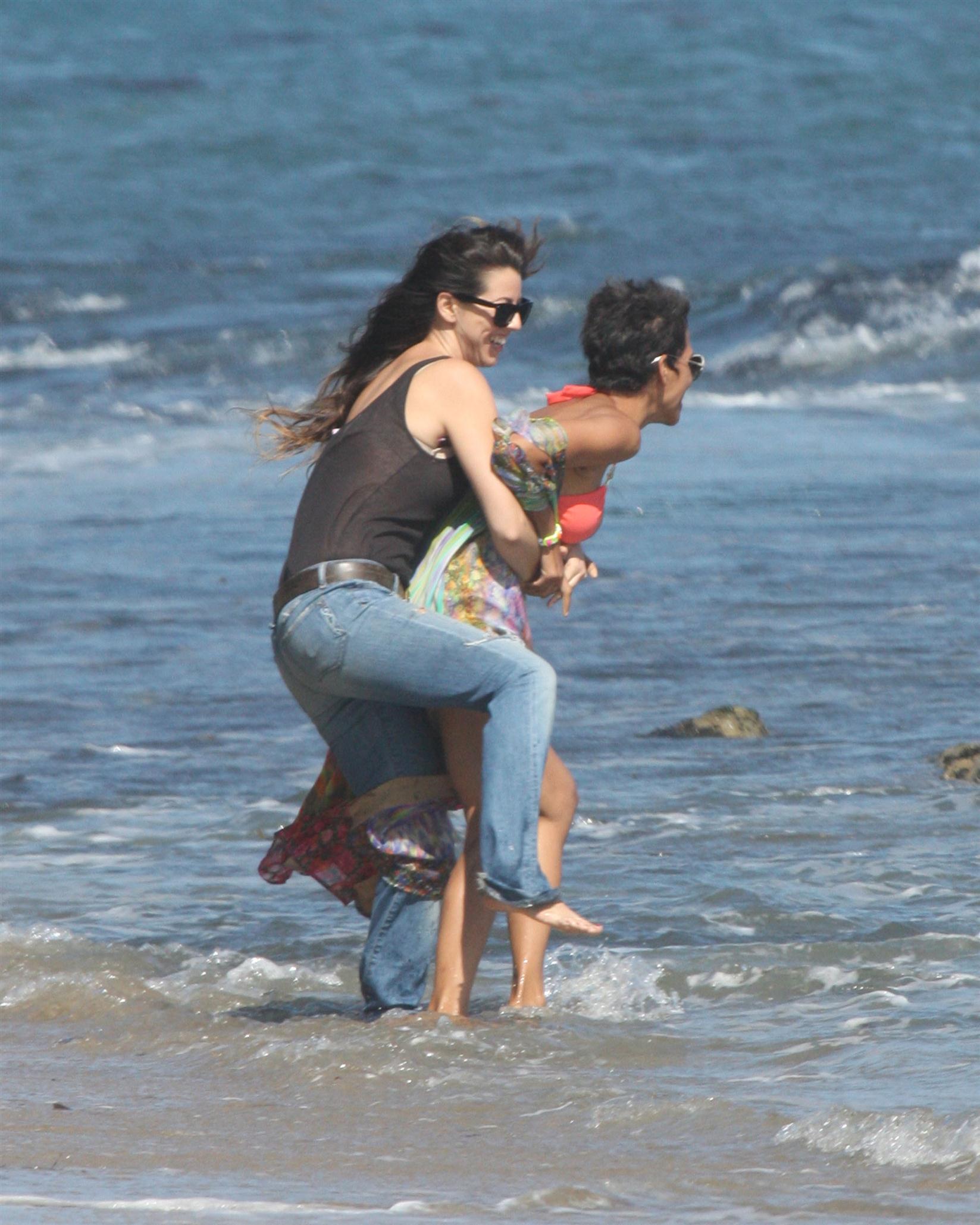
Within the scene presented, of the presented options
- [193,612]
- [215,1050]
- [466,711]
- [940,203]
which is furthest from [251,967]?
[940,203]

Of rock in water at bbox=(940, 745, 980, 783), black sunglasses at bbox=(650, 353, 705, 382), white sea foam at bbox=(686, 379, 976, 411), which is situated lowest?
rock in water at bbox=(940, 745, 980, 783)

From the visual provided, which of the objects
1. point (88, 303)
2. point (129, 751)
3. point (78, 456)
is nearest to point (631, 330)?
point (129, 751)

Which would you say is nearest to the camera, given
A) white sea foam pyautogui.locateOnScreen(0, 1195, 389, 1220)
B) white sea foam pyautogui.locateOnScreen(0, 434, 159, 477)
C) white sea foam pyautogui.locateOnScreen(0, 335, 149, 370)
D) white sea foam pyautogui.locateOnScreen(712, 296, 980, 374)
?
white sea foam pyautogui.locateOnScreen(0, 1195, 389, 1220)

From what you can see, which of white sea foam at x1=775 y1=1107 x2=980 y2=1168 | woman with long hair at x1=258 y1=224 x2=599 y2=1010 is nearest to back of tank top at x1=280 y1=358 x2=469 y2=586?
woman with long hair at x1=258 y1=224 x2=599 y2=1010

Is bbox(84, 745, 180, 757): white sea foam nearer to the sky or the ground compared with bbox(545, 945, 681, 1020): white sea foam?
nearer to the ground

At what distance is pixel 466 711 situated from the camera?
4098 millimetres

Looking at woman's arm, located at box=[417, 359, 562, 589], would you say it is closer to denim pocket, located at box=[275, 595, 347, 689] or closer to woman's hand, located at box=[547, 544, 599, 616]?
woman's hand, located at box=[547, 544, 599, 616]

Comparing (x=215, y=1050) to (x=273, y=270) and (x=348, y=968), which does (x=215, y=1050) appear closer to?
(x=348, y=968)

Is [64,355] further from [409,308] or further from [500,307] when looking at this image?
[500,307]

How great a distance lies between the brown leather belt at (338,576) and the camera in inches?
155

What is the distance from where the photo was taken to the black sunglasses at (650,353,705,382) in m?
4.22

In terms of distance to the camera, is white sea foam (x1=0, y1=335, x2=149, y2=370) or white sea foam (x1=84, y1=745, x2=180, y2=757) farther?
white sea foam (x1=0, y1=335, x2=149, y2=370)

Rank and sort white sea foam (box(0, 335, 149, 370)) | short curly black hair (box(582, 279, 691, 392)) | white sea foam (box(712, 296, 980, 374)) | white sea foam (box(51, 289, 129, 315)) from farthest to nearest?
1. white sea foam (box(51, 289, 129, 315))
2. white sea foam (box(0, 335, 149, 370))
3. white sea foam (box(712, 296, 980, 374))
4. short curly black hair (box(582, 279, 691, 392))

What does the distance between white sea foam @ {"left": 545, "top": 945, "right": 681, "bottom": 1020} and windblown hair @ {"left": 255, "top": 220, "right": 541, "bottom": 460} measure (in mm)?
1425
